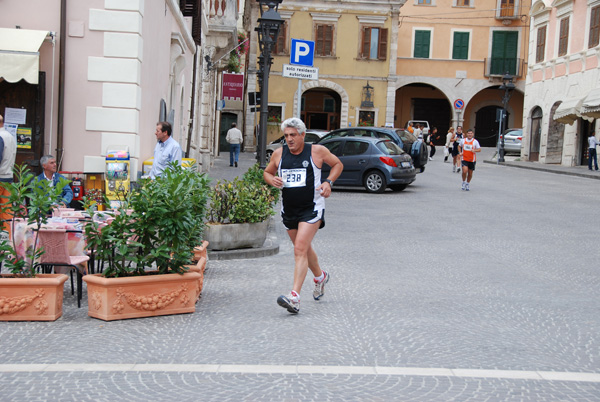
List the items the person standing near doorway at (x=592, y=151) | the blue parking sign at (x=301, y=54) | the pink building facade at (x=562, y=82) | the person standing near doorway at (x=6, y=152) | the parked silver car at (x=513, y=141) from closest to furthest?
the person standing near doorway at (x=6, y=152) → the blue parking sign at (x=301, y=54) → the person standing near doorway at (x=592, y=151) → the pink building facade at (x=562, y=82) → the parked silver car at (x=513, y=141)

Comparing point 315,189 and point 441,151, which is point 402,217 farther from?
point 441,151

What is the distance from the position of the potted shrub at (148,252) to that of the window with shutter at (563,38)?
3459 centimetres

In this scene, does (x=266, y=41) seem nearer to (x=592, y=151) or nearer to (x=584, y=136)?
(x=592, y=151)

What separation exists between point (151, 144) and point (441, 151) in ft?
120

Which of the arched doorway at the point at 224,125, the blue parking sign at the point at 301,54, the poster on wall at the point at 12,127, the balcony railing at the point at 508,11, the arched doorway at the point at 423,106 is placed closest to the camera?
the poster on wall at the point at 12,127

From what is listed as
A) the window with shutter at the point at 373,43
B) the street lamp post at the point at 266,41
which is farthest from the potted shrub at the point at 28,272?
the window with shutter at the point at 373,43

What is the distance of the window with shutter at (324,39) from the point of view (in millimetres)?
49219

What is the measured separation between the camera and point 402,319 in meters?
7.05

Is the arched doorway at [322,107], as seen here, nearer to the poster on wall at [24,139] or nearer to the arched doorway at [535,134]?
the arched doorway at [535,134]

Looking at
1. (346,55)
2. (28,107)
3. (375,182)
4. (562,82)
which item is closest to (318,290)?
(28,107)

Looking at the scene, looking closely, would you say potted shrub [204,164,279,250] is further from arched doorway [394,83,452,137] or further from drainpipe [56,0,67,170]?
arched doorway [394,83,452,137]

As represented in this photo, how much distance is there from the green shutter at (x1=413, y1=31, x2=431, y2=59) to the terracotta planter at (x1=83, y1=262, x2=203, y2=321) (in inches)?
1901

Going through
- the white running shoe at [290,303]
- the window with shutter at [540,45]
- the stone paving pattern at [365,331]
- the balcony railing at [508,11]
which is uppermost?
the balcony railing at [508,11]

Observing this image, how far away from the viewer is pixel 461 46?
54000mm
